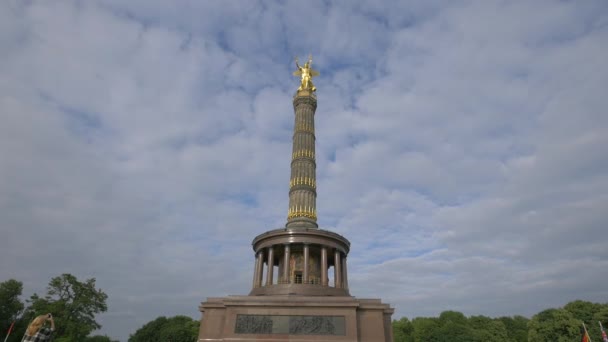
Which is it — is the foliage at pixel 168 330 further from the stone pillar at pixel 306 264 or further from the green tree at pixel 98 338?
the stone pillar at pixel 306 264

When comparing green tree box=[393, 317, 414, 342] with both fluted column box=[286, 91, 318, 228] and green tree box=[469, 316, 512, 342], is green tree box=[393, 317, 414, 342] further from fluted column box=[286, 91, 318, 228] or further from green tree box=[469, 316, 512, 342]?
fluted column box=[286, 91, 318, 228]

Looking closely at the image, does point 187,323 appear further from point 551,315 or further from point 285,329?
point 551,315

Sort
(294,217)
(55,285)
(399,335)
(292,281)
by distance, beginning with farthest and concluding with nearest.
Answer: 1. (399,335)
2. (55,285)
3. (294,217)
4. (292,281)

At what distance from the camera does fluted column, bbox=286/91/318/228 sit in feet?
80.7

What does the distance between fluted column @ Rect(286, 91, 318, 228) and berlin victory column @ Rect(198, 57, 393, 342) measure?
0.23 ft

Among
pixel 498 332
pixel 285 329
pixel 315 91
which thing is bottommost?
pixel 285 329

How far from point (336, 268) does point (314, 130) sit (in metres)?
11.1

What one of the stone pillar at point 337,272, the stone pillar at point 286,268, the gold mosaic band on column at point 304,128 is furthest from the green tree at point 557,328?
the gold mosaic band on column at point 304,128

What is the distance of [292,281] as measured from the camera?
70.3 feet

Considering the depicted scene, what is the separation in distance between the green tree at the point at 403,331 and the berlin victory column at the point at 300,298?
3003 cm

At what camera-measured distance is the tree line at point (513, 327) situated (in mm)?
32062

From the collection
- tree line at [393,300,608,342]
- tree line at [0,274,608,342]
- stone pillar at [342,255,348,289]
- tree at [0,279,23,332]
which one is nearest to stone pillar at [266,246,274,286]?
stone pillar at [342,255,348,289]

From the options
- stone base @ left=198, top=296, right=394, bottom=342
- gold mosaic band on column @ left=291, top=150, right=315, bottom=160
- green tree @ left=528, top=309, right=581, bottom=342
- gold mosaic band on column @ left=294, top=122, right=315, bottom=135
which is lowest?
stone base @ left=198, top=296, right=394, bottom=342

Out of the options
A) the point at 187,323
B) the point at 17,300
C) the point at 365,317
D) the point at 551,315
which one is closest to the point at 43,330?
the point at 365,317
